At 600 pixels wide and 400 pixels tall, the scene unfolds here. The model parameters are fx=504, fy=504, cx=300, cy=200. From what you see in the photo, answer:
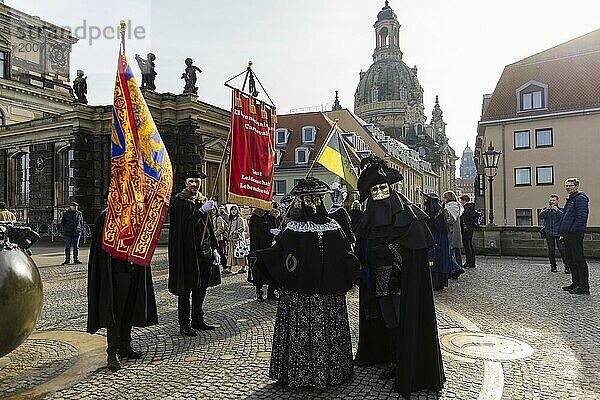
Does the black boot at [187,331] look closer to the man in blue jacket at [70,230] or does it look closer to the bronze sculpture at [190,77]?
the man in blue jacket at [70,230]

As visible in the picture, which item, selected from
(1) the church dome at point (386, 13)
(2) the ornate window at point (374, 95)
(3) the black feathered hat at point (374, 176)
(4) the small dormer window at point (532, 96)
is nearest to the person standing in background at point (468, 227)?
(3) the black feathered hat at point (374, 176)

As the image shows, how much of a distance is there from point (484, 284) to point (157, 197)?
27.1 ft

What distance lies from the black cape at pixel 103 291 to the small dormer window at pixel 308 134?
44.5 m

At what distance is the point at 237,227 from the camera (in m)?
13.8

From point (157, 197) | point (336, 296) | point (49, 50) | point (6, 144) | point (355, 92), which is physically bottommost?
point (336, 296)

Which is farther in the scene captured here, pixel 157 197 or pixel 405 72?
pixel 405 72

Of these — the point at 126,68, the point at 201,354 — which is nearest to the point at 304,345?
the point at 201,354

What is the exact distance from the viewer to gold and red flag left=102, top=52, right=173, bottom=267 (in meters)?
5.39

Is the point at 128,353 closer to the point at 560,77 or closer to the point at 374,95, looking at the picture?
the point at 560,77

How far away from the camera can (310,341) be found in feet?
15.5

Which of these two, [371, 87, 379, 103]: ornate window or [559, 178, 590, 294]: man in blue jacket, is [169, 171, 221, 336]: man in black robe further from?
[371, 87, 379, 103]: ornate window

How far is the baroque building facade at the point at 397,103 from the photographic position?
341ft

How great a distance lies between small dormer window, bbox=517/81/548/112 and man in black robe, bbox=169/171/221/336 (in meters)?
35.2

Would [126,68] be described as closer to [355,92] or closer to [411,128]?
[411,128]
